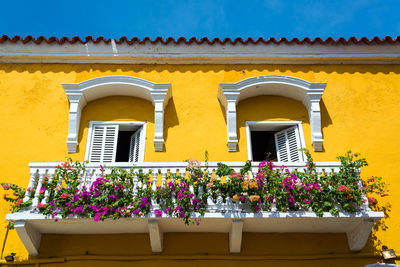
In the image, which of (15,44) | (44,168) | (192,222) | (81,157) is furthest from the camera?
(15,44)

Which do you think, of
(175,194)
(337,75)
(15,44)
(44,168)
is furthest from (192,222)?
(15,44)

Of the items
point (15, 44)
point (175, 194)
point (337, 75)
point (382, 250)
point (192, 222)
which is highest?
point (15, 44)

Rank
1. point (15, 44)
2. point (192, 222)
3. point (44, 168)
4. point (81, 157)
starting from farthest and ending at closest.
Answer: point (15, 44), point (81, 157), point (44, 168), point (192, 222)

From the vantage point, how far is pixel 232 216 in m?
7.88

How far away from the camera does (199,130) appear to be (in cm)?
1009

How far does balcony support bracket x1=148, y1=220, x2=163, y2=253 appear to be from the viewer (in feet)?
26.2

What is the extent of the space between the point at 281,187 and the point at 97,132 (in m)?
4.71

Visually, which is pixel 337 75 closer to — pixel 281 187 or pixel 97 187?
pixel 281 187

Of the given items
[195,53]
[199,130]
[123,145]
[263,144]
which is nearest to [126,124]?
[123,145]

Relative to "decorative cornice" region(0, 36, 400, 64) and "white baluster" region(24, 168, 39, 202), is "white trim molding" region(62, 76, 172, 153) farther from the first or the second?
"white baluster" region(24, 168, 39, 202)

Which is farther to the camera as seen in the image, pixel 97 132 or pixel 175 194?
pixel 97 132

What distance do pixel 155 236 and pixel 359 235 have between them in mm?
4030

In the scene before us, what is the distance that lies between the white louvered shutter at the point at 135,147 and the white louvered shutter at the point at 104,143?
0.46 meters

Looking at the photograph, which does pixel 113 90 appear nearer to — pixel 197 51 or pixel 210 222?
pixel 197 51
